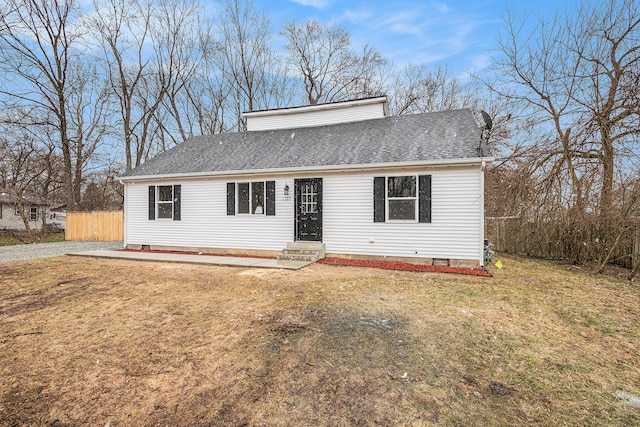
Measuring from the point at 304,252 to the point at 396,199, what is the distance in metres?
3.07

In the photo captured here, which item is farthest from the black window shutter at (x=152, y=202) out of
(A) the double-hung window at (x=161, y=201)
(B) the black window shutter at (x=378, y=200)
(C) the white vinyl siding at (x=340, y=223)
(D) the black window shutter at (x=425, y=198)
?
(D) the black window shutter at (x=425, y=198)

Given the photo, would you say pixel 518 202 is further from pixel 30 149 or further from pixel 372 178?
pixel 30 149

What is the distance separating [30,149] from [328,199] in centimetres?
1943

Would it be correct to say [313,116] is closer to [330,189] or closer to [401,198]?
[330,189]

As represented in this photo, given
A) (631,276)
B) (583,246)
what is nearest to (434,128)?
(583,246)

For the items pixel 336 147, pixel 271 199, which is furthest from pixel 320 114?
pixel 271 199

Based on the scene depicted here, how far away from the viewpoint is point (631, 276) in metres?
7.11

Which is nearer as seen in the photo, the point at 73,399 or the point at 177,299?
the point at 73,399

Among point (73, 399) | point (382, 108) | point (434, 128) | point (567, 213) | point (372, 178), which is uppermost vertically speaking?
point (382, 108)

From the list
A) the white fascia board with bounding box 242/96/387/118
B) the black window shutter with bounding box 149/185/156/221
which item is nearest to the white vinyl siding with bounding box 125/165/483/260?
the black window shutter with bounding box 149/185/156/221

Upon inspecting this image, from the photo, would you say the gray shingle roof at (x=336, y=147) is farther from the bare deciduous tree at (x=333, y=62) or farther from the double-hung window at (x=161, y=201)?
the bare deciduous tree at (x=333, y=62)

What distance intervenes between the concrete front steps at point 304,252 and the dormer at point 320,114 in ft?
18.3

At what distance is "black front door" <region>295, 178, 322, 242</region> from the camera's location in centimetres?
923

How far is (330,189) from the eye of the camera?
9094 millimetres
